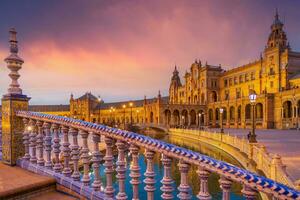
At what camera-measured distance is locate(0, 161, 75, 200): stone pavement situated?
353cm

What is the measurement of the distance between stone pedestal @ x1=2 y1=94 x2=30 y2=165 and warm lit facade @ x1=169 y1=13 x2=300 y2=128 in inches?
1469

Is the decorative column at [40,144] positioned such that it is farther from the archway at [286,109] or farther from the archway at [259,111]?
the archway at [259,111]

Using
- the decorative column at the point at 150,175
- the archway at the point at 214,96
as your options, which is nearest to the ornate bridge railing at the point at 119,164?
the decorative column at the point at 150,175

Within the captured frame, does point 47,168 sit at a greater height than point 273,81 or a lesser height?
lesser

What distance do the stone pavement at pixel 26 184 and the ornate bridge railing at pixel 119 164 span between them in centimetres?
18

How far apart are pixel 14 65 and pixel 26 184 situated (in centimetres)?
270

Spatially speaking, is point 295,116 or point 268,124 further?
point 268,124

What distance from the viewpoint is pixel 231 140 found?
22516mm

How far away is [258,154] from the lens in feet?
41.2

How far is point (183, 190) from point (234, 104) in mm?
59104

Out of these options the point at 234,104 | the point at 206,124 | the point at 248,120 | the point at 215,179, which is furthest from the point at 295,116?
the point at 215,179

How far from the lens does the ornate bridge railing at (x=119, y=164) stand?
2.10m

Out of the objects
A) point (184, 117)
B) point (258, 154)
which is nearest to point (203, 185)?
point (258, 154)

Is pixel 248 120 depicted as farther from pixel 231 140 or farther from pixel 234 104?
pixel 231 140
